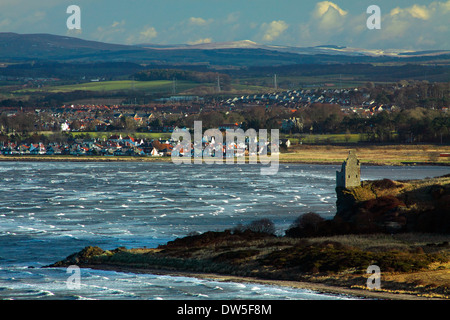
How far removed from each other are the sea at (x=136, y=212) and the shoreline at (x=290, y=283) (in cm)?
45

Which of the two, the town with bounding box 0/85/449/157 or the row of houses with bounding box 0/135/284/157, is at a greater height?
the town with bounding box 0/85/449/157

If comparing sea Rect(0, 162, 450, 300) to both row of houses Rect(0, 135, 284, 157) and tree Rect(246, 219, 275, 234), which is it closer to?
tree Rect(246, 219, 275, 234)

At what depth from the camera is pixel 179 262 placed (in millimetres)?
31484

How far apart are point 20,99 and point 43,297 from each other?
167 m

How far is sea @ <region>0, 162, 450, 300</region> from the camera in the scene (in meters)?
27.2

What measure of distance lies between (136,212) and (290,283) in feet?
73.3

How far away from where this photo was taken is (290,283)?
2812 centimetres

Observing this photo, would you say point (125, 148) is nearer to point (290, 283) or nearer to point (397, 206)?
point (397, 206)

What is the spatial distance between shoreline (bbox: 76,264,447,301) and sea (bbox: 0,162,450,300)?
452 millimetres

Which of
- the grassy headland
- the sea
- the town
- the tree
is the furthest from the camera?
the town

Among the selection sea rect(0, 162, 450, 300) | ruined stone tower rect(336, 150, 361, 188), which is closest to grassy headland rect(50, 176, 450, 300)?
ruined stone tower rect(336, 150, 361, 188)

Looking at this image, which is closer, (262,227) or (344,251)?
(344,251)

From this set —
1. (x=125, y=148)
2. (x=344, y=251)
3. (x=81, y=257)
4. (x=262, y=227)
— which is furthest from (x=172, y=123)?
(x=344, y=251)
